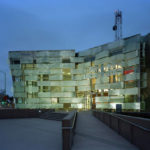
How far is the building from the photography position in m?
35.9

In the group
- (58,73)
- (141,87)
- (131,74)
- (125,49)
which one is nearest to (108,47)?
(125,49)

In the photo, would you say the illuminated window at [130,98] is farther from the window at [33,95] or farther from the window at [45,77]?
the window at [33,95]

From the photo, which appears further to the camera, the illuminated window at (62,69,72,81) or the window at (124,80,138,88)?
the illuminated window at (62,69,72,81)

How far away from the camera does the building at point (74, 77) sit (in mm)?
35906

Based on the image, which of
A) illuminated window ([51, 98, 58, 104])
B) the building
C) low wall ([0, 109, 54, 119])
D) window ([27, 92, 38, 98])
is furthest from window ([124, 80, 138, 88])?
window ([27, 92, 38, 98])

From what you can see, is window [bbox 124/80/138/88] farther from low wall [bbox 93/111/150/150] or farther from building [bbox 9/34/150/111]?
low wall [bbox 93/111/150/150]

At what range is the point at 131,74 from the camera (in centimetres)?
3347

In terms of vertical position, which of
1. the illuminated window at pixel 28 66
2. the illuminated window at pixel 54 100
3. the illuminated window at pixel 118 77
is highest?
the illuminated window at pixel 28 66

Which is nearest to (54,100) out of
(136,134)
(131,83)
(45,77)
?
(45,77)

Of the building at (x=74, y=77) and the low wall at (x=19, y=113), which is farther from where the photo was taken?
the building at (x=74, y=77)

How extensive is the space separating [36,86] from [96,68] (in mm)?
15854

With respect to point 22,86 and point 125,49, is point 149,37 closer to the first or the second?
point 125,49

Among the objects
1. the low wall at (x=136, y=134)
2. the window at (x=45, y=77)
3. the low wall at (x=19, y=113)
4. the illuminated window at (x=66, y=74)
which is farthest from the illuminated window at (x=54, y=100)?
the low wall at (x=136, y=134)

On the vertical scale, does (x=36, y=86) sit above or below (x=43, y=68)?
below
